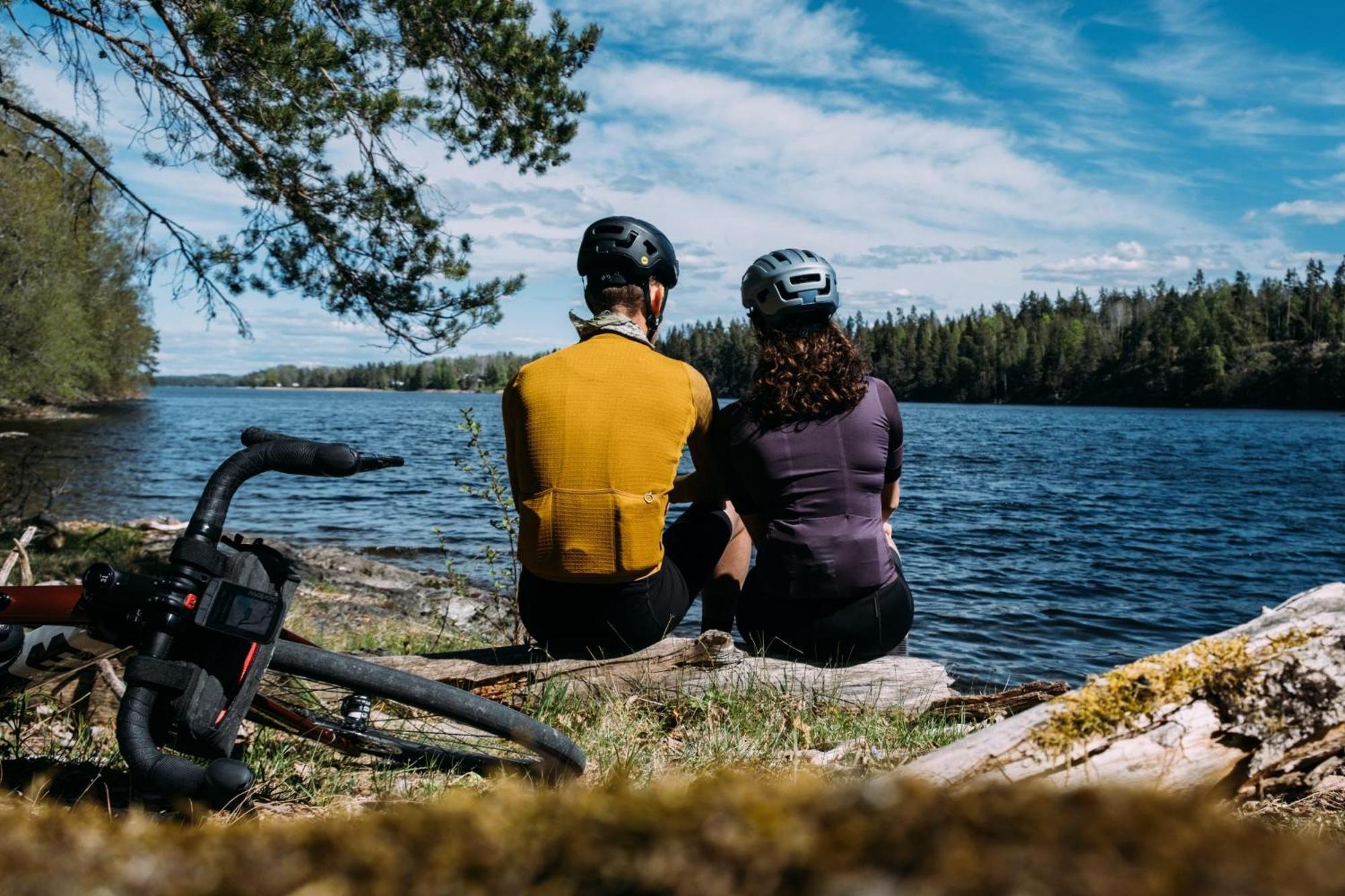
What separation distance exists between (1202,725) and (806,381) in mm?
2592

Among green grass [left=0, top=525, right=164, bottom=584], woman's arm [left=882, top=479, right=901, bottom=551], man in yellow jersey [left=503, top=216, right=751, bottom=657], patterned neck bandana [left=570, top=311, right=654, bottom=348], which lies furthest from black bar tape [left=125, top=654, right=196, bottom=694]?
green grass [left=0, top=525, right=164, bottom=584]

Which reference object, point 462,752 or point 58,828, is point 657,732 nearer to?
point 462,752

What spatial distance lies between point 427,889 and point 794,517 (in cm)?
389

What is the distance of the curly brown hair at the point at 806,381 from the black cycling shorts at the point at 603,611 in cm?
87

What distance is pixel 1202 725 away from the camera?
90.7 inches

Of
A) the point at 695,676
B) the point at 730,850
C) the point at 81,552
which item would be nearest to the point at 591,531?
the point at 695,676

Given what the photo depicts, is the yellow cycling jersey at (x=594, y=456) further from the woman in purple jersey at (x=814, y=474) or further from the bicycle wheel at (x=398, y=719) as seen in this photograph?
the bicycle wheel at (x=398, y=719)

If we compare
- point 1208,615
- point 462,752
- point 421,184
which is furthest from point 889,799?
point 1208,615

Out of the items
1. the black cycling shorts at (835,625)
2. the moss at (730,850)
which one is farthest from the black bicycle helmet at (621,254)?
the moss at (730,850)

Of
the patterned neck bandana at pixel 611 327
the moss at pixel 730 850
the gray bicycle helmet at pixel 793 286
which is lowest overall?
the moss at pixel 730 850

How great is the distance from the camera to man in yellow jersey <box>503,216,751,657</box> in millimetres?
4109

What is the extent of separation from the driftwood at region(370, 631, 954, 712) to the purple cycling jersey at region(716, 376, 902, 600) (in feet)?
1.27

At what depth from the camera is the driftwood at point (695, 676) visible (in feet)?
14.3

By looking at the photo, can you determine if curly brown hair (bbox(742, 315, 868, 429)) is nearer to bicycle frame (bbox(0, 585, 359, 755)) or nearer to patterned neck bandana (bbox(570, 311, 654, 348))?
patterned neck bandana (bbox(570, 311, 654, 348))
